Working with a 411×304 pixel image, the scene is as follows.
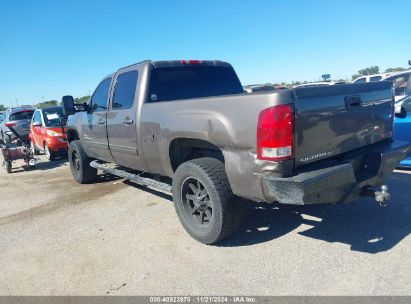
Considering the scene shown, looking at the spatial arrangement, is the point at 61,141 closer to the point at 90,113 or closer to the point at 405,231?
the point at 90,113

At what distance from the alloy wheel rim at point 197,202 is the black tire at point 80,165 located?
11.7ft

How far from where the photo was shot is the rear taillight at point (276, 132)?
291 cm

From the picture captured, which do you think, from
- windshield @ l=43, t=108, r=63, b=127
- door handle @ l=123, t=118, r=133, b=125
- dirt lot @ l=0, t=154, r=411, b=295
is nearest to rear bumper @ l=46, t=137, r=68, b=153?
windshield @ l=43, t=108, r=63, b=127

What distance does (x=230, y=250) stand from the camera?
145 inches

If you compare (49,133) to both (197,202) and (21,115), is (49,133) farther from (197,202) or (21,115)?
(197,202)

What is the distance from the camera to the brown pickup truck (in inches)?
118

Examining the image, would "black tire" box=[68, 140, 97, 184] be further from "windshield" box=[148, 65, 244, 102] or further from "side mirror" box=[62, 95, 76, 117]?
"windshield" box=[148, 65, 244, 102]

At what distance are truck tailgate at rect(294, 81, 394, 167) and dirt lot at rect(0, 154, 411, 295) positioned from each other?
947 millimetres

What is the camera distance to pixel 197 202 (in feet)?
12.8


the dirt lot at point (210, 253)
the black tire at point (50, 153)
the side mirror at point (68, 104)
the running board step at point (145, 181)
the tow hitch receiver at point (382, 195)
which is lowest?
the dirt lot at point (210, 253)

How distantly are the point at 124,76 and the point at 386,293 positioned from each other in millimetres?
4177

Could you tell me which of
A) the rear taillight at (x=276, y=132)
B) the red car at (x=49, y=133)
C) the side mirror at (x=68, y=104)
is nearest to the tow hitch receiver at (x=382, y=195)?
the rear taillight at (x=276, y=132)

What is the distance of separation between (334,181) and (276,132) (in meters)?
0.69

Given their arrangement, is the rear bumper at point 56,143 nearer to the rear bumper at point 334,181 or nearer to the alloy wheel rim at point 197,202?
the alloy wheel rim at point 197,202
